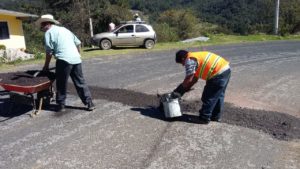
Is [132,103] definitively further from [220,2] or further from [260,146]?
[220,2]

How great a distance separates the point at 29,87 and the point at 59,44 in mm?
995

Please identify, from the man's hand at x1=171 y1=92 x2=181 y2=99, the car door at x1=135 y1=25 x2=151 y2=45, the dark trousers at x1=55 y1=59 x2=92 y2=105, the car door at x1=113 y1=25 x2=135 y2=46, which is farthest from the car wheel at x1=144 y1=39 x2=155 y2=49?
the man's hand at x1=171 y1=92 x2=181 y2=99

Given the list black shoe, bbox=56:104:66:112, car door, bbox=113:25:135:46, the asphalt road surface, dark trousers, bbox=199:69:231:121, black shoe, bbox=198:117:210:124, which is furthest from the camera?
car door, bbox=113:25:135:46

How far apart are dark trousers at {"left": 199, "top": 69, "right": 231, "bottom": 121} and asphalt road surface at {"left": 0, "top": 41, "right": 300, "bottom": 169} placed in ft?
0.92

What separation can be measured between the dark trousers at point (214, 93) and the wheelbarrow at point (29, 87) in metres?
3.18

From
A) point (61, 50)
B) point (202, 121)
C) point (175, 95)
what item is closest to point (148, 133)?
point (175, 95)

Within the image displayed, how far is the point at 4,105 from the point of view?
7961 millimetres

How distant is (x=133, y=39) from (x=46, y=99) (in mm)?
13642

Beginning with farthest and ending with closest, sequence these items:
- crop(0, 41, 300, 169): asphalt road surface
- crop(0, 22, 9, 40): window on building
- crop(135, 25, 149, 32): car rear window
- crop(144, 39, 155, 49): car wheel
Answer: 1. crop(0, 22, 9, 40): window on building
2. crop(135, 25, 149, 32): car rear window
3. crop(144, 39, 155, 49): car wheel
4. crop(0, 41, 300, 169): asphalt road surface

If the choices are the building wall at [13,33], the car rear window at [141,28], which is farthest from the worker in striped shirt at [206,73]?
the building wall at [13,33]

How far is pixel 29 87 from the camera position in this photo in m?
6.67

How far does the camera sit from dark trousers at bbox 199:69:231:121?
6.30 m

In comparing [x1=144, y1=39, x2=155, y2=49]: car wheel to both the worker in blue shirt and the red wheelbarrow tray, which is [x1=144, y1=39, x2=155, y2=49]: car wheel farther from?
the red wheelbarrow tray

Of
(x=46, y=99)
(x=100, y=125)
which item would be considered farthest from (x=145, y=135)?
(x=46, y=99)
